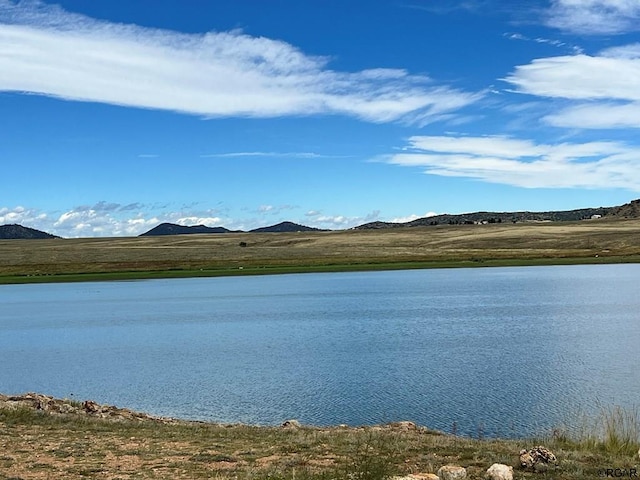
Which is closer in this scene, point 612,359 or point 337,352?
point 612,359

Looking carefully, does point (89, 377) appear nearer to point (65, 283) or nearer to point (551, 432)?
point (551, 432)

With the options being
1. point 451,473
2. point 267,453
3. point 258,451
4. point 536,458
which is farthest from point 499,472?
point 258,451

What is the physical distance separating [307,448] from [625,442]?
6.57m

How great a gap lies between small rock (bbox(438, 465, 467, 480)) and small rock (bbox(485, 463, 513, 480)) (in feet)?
1.27

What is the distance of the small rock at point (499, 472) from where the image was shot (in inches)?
407

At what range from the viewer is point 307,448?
43.5ft

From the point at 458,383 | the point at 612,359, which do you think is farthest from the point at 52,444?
the point at 612,359

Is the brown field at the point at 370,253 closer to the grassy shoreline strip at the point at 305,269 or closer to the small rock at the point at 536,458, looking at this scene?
the grassy shoreline strip at the point at 305,269

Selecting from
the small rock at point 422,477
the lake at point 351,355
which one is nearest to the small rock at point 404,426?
the lake at point 351,355

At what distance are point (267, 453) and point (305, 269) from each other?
84484mm

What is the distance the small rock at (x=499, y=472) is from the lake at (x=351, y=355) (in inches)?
256

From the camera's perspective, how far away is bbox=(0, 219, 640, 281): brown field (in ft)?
332

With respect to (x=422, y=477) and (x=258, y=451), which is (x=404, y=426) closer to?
(x=258, y=451)

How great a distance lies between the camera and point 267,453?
508 inches
